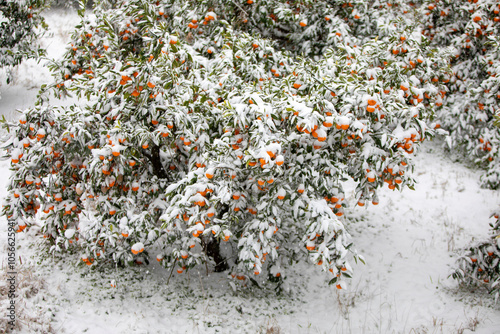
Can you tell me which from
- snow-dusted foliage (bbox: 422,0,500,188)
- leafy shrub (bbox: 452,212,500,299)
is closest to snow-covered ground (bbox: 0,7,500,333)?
leafy shrub (bbox: 452,212,500,299)

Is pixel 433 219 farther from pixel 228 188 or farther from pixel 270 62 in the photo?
pixel 228 188

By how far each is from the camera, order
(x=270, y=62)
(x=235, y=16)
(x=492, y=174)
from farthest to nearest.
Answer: (x=235, y=16) < (x=492, y=174) < (x=270, y=62)

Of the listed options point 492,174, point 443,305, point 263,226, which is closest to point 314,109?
point 263,226

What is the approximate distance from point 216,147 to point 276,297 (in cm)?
193

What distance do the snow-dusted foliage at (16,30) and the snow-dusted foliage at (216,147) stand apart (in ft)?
9.88

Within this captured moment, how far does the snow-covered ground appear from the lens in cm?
344

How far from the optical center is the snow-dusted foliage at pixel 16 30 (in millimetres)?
6297

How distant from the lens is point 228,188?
2980 mm

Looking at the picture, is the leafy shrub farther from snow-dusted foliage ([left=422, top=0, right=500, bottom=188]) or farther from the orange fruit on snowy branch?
the orange fruit on snowy branch

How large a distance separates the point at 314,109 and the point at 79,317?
108 inches

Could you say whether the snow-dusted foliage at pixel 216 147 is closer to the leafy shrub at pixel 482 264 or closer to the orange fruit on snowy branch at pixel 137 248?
the orange fruit on snowy branch at pixel 137 248

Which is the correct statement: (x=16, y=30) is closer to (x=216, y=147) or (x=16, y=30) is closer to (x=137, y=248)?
(x=137, y=248)

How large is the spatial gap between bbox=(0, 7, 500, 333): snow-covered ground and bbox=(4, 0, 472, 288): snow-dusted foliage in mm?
331

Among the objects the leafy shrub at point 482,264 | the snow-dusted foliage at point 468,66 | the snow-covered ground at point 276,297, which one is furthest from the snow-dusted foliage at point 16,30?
→ the snow-dusted foliage at point 468,66
